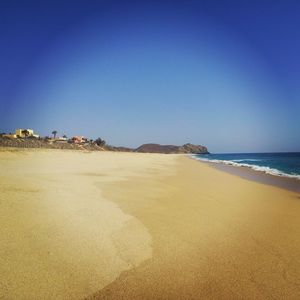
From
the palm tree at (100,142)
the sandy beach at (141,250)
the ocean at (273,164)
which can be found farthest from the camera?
the palm tree at (100,142)

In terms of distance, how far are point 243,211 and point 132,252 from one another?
4.19 meters

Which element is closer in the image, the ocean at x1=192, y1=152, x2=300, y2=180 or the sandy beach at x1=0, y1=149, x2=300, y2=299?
the sandy beach at x1=0, y1=149, x2=300, y2=299

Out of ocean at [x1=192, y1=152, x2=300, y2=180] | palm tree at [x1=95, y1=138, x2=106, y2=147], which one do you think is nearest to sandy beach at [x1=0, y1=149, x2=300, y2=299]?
ocean at [x1=192, y1=152, x2=300, y2=180]

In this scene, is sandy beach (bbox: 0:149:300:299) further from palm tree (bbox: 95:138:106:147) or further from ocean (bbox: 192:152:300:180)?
palm tree (bbox: 95:138:106:147)

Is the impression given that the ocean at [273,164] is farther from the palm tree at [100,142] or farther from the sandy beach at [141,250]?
the palm tree at [100,142]

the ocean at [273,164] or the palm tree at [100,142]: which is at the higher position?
the palm tree at [100,142]

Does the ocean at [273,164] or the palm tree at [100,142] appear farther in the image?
the palm tree at [100,142]

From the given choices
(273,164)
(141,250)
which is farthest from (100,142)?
(141,250)

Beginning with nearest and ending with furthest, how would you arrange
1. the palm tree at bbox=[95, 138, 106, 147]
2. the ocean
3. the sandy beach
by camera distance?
the sandy beach, the ocean, the palm tree at bbox=[95, 138, 106, 147]

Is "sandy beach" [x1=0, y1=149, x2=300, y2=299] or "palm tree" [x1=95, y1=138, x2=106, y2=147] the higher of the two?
"palm tree" [x1=95, y1=138, x2=106, y2=147]

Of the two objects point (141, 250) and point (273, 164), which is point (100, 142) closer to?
point (273, 164)

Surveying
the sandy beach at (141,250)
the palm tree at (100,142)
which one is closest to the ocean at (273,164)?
the sandy beach at (141,250)

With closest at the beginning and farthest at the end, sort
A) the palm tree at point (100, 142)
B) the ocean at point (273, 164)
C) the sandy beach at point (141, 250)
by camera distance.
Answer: the sandy beach at point (141, 250)
the ocean at point (273, 164)
the palm tree at point (100, 142)

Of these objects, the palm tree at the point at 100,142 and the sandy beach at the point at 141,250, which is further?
the palm tree at the point at 100,142
